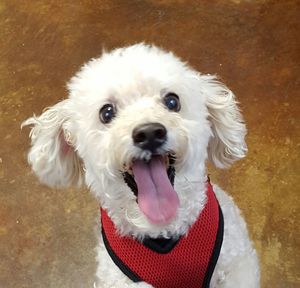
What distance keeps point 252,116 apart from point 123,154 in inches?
48.4

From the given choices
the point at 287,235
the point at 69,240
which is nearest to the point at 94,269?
the point at 69,240

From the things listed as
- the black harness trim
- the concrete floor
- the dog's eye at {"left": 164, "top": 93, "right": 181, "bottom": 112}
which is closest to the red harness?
the black harness trim

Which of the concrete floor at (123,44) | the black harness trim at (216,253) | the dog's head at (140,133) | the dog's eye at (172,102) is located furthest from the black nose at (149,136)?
the concrete floor at (123,44)

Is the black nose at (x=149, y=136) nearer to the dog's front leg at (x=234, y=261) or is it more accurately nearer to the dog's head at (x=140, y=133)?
the dog's head at (x=140, y=133)

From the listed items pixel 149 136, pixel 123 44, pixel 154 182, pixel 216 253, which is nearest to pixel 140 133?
pixel 149 136

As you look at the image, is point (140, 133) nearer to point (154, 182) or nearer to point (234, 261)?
point (154, 182)

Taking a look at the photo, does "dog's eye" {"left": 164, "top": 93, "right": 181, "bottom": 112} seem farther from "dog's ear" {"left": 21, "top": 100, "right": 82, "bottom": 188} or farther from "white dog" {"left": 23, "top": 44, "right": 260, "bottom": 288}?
"dog's ear" {"left": 21, "top": 100, "right": 82, "bottom": 188}

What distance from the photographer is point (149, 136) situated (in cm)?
142

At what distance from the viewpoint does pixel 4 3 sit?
3.25 m

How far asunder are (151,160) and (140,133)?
0.32 ft

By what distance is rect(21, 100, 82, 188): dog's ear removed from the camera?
170 centimetres

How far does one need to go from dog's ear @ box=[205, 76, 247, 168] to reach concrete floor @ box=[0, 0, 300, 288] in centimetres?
61

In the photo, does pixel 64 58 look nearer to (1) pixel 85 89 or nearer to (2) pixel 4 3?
(2) pixel 4 3

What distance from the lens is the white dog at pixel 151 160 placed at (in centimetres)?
150
